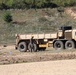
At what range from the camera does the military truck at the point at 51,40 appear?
42219 millimetres

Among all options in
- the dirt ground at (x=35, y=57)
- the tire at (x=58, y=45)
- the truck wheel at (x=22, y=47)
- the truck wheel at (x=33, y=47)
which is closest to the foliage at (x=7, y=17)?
the truck wheel at (x=22, y=47)

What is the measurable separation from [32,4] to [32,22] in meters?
17.0

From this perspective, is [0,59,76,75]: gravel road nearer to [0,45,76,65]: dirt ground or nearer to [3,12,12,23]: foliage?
[0,45,76,65]: dirt ground

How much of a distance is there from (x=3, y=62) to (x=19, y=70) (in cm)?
619

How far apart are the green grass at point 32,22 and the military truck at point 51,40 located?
15051 mm

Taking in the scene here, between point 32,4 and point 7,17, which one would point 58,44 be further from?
point 32,4

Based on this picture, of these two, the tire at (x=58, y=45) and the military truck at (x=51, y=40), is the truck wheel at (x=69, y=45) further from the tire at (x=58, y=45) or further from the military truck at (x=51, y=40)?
the tire at (x=58, y=45)

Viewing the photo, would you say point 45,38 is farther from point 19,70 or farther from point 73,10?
point 73,10

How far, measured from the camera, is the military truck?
4222cm

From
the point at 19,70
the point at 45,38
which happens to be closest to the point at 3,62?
the point at 19,70

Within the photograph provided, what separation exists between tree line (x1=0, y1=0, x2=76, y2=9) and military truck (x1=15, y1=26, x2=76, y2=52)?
43.0m

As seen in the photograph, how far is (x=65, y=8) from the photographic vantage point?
3282 inches

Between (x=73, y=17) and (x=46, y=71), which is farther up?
(x=73, y=17)

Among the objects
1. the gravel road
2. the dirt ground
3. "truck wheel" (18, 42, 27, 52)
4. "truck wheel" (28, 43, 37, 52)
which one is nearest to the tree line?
"truck wheel" (18, 42, 27, 52)
